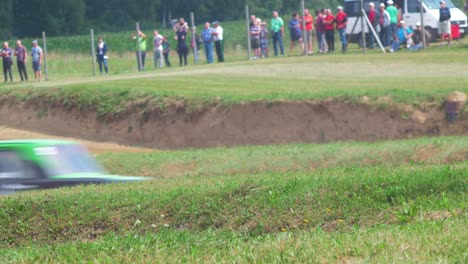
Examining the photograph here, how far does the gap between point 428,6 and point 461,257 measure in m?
35.8

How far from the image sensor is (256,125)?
25891 millimetres

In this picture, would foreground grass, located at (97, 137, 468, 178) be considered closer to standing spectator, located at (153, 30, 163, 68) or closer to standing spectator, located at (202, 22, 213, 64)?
standing spectator, located at (202, 22, 213, 64)

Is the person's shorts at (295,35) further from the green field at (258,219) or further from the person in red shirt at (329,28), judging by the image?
the green field at (258,219)

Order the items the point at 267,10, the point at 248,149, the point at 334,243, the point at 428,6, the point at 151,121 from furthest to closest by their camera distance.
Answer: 1. the point at 267,10
2. the point at 428,6
3. the point at 151,121
4. the point at 248,149
5. the point at 334,243

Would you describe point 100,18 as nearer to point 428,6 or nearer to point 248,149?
point 428,6

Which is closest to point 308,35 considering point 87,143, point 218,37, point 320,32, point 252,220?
point 320,32

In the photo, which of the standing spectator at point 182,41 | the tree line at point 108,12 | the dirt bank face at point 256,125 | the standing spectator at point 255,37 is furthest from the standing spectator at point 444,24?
the tree line at point 108,12

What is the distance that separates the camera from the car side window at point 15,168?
1412 centimetres

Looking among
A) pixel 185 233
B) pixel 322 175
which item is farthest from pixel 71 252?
pixel 322 175

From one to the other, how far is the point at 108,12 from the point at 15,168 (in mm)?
80043

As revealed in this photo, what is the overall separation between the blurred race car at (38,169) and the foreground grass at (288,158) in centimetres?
538

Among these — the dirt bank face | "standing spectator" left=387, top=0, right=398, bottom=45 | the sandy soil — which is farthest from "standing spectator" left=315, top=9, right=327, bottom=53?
the sandy soil

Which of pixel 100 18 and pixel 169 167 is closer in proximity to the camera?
pixel 169 167

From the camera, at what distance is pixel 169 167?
22.0 metres
